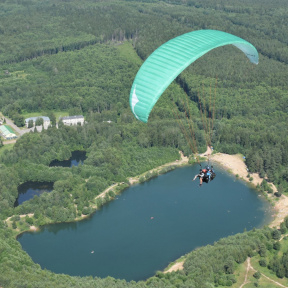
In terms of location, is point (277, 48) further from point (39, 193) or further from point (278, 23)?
point (39, 193)

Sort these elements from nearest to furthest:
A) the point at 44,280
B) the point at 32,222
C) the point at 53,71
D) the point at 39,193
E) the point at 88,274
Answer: the point at 44,280 → the point at 88,274 → the point at 32,222 → the point at 39,193 → the point at 53,71

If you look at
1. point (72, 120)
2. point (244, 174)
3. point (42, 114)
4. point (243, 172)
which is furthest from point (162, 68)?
point (42, 114)

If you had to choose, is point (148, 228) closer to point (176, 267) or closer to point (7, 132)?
point (176, 267)

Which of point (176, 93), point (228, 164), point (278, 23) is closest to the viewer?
point (228, 164)

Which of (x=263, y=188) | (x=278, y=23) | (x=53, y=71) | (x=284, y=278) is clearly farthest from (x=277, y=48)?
(x=284, y=278)

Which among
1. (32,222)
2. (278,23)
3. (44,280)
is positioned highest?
(44,280)

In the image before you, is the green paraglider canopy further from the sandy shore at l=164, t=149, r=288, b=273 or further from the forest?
the sandy shore at l=164, t=149, r=288, b=273

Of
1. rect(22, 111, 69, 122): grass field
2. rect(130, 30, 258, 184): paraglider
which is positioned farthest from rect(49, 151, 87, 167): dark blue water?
rect(130, 30, 258, 184): paraglider
